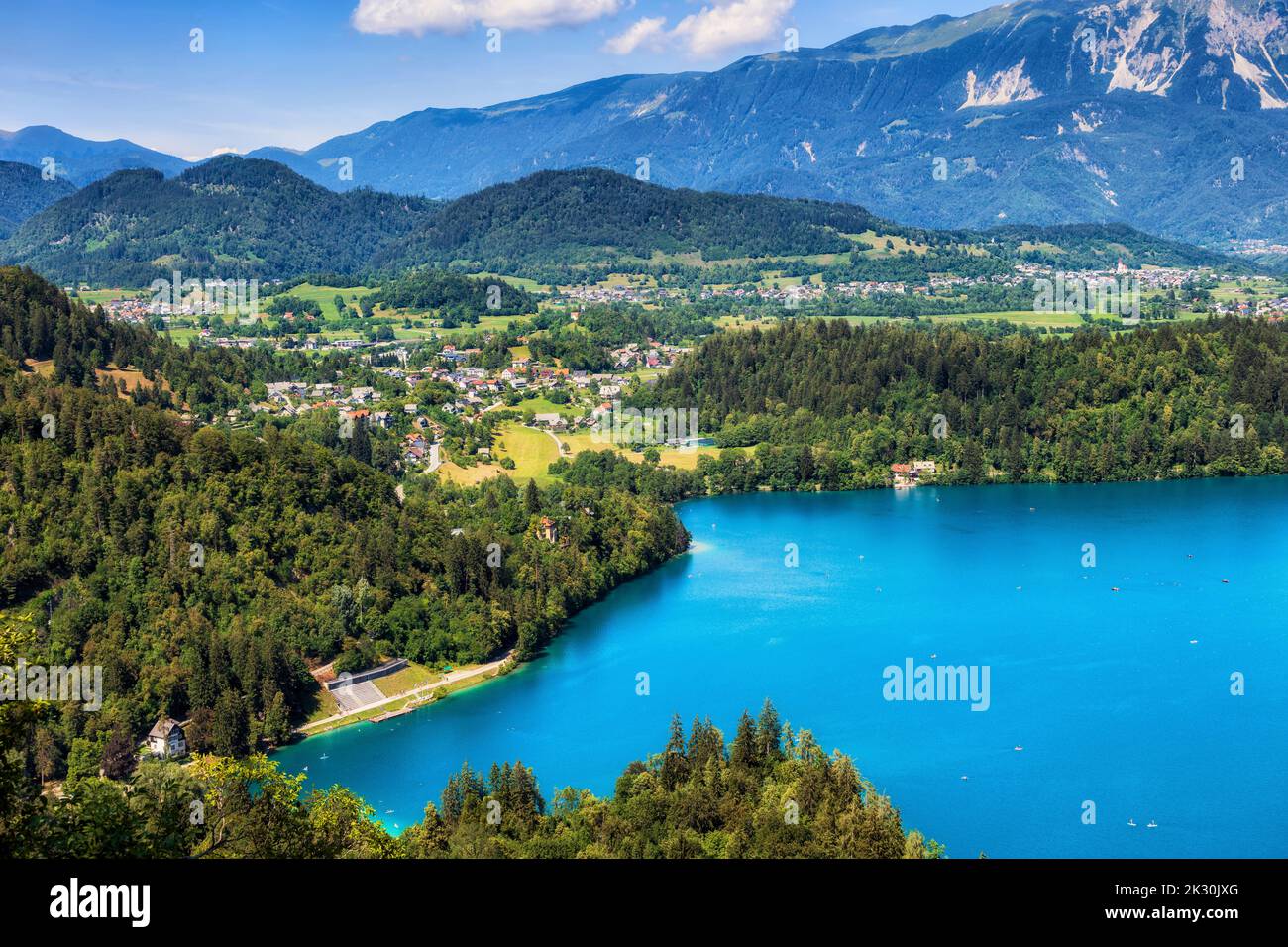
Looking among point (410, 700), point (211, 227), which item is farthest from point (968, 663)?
point (211, 227)

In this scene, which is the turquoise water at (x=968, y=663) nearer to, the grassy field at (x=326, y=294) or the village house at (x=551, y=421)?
the village house at (x=551, y=421)

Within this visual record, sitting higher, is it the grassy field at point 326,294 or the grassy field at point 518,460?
the grassy field at point 326,294

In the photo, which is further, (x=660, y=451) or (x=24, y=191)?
(x=24, y=191)

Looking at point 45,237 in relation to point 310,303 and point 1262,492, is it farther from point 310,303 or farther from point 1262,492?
point 1262,492

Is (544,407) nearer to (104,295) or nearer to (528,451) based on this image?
(528,451)

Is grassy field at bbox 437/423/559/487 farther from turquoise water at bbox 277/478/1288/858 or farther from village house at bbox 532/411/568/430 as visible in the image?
turquoise water at bbox 277/478/1288/858

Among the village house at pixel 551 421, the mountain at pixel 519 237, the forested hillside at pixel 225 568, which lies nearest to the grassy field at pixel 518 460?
the village house at pixel 551 421
